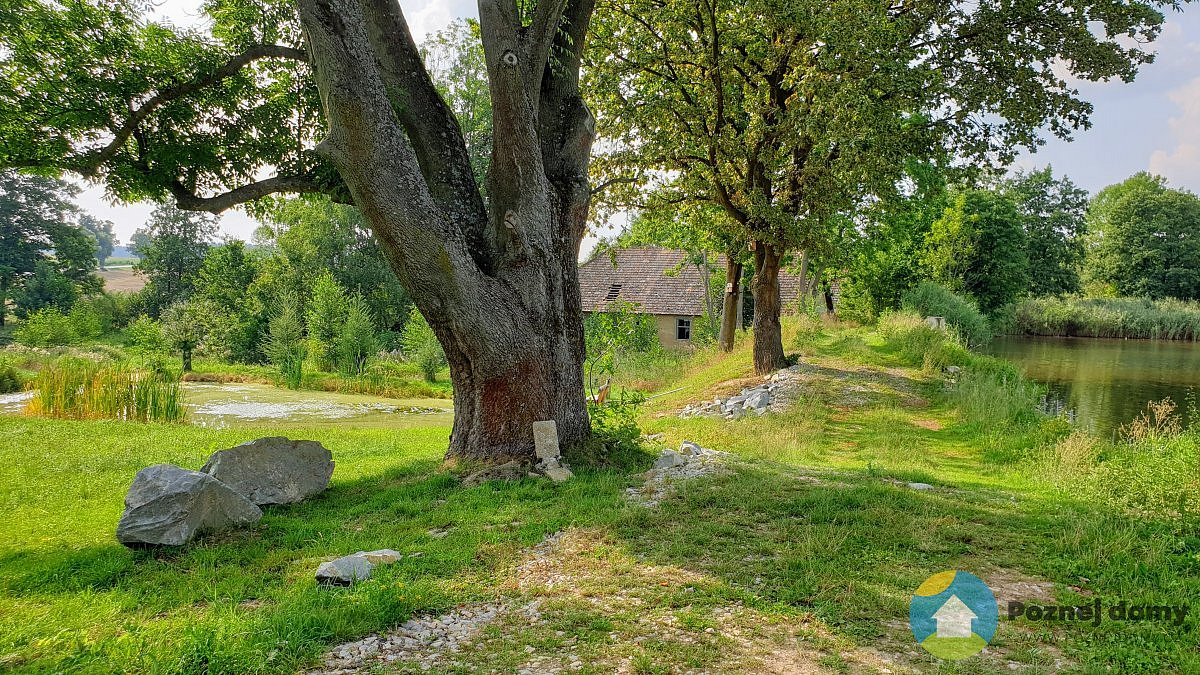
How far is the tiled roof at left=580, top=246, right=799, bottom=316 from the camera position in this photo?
3303cm

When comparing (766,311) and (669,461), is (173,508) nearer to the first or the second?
(669,461)

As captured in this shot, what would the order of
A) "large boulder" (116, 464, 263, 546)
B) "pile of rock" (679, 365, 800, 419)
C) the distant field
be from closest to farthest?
"large boulder" (116, 464, 263, 546) < "pile of rock" (679, 365, 800, 419) < the distant field

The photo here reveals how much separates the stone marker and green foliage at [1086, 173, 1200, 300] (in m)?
53.7

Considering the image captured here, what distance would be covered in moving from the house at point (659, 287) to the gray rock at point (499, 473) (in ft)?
79.9

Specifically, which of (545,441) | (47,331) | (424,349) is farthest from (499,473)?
(47,331)

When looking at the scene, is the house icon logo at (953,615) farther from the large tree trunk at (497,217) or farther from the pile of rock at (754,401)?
the pile of rock at (754,401)

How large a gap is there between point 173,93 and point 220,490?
17.5 ft

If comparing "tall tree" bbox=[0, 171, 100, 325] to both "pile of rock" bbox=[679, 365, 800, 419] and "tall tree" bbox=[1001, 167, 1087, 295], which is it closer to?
"pile of rock" bbox=[679, 365, 800, 419]

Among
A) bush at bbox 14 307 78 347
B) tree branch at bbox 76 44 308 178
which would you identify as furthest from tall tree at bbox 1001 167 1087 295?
bush at bbox 14 307 78 347

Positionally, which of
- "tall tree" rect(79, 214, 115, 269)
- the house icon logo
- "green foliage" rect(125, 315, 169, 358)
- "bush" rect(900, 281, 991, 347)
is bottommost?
the house icon logo

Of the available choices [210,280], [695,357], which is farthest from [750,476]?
[210,280]

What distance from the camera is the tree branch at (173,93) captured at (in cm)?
774

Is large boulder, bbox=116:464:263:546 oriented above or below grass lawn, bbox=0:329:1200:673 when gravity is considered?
above

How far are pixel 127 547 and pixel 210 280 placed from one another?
36.7m
